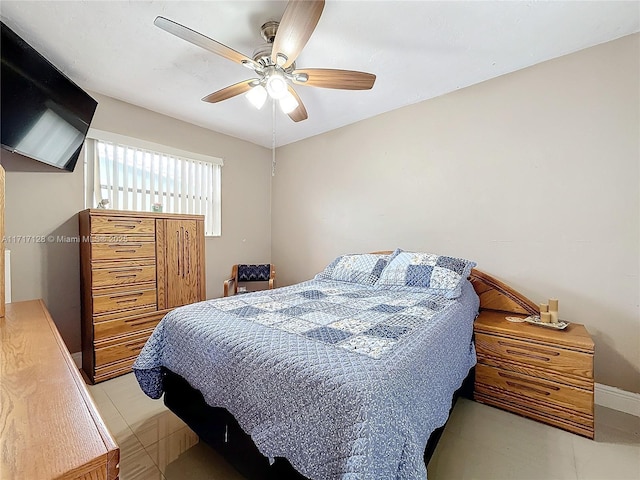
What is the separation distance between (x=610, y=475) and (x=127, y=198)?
4.11 meters

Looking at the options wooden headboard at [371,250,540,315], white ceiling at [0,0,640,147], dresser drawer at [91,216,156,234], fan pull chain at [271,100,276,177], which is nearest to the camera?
white ceiling at [0,0,640,147]

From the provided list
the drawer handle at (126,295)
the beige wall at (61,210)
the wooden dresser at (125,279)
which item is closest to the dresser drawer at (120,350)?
the wooden dresser at (125,279)

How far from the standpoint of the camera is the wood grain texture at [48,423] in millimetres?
543

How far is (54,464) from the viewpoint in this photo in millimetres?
541

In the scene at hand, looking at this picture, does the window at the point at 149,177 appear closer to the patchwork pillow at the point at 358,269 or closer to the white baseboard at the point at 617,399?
the patchwork pillow at the point at 358,269

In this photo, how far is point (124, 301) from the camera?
2570mm

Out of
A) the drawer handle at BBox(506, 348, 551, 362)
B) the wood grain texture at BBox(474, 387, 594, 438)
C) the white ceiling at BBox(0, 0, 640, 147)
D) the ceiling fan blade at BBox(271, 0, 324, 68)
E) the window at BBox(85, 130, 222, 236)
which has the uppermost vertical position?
the white ceiling at BBox(0, 0, 640, 147)

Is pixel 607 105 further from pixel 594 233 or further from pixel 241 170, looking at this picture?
pixel 241 170

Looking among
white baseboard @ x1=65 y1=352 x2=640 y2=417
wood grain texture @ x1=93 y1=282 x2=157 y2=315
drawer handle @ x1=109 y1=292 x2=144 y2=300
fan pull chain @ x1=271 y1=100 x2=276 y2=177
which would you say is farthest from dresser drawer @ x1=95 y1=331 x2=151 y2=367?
white baseboard @ x1=65 y1=352 x2=640 y2=417

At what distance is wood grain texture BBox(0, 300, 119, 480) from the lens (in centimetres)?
54

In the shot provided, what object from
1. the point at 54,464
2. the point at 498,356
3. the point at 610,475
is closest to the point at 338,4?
the point at 54,464

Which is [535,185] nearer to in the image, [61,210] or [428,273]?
[428,273]

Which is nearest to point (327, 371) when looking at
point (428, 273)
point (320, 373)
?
point (320, 373)

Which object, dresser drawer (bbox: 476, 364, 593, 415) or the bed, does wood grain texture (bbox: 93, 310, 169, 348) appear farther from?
dresser drawer (bbox: 476, 364, 593, 415)
